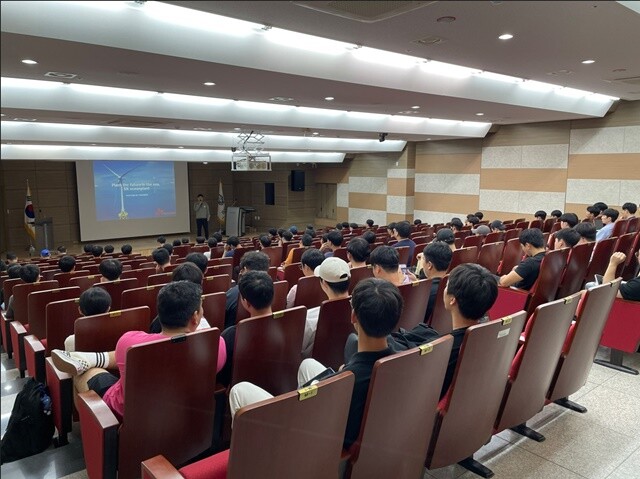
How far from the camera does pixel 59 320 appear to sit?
3.42 m

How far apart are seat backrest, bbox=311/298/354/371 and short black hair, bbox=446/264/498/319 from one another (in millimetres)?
858

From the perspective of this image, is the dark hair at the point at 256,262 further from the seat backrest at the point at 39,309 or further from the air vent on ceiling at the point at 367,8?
the air vent on ceiling at the point at 367,8

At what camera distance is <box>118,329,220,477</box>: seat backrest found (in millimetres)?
1990

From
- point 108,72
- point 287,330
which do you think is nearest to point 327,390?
point 287,330

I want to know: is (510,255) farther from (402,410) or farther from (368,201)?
(368,201)

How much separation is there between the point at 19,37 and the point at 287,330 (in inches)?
128

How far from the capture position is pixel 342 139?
1430 centimetres

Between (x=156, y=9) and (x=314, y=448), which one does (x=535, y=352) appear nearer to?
(x=314, y=448)

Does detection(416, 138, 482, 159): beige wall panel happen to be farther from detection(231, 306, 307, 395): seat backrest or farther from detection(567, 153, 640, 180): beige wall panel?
detection(231, 306, 307, 395): seat backrest

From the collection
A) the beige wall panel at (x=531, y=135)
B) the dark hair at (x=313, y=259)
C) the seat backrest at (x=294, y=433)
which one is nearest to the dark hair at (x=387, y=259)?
Answer: the dark hair at (x=313, y=259)

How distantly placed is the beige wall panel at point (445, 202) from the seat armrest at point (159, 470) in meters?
12.8

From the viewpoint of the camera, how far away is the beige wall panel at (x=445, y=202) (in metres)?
13.3

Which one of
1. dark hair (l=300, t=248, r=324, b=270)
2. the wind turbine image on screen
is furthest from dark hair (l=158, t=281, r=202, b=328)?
the wind turbine image on screen

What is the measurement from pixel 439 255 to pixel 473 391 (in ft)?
5.95
